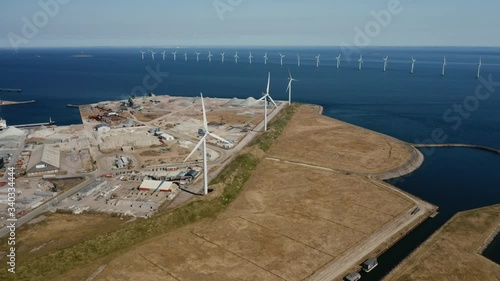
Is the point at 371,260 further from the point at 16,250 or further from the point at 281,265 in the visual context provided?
the point at 16,250

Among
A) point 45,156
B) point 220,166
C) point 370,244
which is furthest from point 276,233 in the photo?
point 45,156

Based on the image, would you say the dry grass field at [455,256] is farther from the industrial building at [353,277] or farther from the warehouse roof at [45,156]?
the warehouse roof at [45,156]

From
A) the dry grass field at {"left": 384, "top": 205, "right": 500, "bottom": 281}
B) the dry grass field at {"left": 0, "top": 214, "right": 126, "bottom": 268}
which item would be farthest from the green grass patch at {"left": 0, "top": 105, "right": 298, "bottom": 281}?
the dry grass field at {"left": 384, "top": 205, "right": 500, "bottom": 281}

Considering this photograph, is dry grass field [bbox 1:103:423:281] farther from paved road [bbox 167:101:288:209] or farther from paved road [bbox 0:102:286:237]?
paved road [bbox 0:102:286:237]

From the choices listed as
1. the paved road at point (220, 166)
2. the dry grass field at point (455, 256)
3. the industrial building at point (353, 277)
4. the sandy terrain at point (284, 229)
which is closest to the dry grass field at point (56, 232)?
the sandy terrain at point (284, 229)

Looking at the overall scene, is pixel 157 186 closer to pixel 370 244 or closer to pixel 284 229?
pixel 284 229
